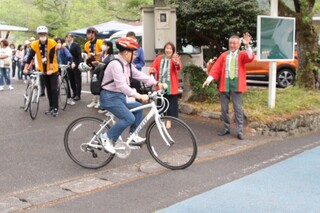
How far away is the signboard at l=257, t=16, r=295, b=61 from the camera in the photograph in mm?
8391

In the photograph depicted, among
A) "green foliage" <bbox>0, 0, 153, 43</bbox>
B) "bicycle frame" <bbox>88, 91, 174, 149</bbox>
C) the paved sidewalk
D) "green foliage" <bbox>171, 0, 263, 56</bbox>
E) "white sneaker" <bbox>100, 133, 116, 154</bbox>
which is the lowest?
the paved sidewalk

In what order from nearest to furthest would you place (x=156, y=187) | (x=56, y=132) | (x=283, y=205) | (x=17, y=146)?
(x=283, y=205) → (x=156, y=187) → (x=17, y=146) → (x=56, y=132)

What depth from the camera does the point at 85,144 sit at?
5645 millimetres

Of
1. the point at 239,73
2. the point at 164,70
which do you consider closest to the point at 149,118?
the point at 164,70

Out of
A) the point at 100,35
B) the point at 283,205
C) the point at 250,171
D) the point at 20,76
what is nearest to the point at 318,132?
the point at 250,171

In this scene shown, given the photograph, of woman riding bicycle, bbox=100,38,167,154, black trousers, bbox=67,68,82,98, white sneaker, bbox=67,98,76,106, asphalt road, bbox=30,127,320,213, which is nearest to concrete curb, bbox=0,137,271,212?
asphalt road, bbox=30,127,320,213

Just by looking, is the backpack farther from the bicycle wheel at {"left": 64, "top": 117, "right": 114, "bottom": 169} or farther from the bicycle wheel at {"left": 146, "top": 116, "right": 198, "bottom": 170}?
the bicycle wheel at {"left": 146, "top": 116, "right": 198, "bottom": 170}

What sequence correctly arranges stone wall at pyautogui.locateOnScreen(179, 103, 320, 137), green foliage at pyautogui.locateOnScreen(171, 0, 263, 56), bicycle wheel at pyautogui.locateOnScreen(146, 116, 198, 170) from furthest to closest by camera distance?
green foliage at pyautogui.locateOnScreen(171, 0, 263, 56)
stone wall at pyautogui.locateOnScreen(179, 103, 320, 137)
bicycle wheel at pyautogui.locateOnScreen(146, 116, 198, 170)

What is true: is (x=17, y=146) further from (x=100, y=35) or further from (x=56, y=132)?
(x=100, y=35)

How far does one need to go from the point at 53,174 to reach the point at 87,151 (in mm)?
550

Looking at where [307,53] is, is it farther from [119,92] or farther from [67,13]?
[67,13]

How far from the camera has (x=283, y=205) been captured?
4.38 m

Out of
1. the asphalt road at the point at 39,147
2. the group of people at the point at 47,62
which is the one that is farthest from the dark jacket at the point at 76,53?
the group of people at the point at 47,62

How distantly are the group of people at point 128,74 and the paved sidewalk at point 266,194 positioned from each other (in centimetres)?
121
